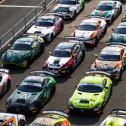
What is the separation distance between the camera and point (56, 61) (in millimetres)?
36406

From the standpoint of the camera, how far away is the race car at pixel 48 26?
42.3 metres

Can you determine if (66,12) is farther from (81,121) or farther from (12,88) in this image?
(81,121)

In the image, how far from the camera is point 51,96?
33.5 meters

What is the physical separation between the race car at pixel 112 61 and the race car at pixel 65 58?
5.36 ft

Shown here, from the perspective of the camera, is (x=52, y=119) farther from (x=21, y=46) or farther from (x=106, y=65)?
(x=21, y=46)

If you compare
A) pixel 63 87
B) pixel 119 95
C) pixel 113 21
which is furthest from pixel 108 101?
pixel 113 21

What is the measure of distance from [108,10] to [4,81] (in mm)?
16126

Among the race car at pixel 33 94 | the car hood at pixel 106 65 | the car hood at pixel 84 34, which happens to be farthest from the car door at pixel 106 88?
the car hood at pixel 84 34

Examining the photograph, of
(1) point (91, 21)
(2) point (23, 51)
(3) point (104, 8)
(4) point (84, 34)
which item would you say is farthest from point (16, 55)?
(3) point (104, 8)

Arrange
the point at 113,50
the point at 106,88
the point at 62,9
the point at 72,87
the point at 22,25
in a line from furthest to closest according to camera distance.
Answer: the point at 62,9
the point at 22,25
the point at 113,50
the point at 72,87
the point at 106,88

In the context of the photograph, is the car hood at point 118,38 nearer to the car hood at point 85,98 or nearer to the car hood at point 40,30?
the car hood at point 40,30

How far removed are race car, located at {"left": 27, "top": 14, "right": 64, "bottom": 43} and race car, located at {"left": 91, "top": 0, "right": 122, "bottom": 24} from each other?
3.82m

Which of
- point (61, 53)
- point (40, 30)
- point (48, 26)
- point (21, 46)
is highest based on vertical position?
point (48, 26)

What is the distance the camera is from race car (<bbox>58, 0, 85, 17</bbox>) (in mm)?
47925
